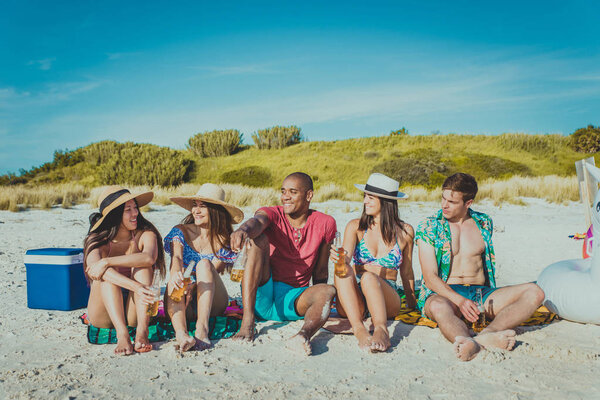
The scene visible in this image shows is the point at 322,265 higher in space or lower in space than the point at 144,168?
lower

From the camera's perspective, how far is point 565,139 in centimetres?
3616

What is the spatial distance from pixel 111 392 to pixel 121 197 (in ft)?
5.39

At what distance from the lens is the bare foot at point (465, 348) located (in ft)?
11.8

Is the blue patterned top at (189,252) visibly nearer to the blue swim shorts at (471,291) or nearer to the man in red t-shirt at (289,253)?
the man in red t-shirt at (289,253)

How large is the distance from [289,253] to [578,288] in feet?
8.13

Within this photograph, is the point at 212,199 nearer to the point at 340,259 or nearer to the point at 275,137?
the point at 340,259

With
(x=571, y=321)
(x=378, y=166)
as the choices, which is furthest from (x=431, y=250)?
(x=378, y=166)

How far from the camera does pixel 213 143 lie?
35562 millimetres

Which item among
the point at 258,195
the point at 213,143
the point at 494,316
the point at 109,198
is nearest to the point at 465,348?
the point at 494,316

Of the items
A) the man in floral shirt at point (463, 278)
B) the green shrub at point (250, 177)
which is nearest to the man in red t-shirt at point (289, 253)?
the man in floral shirt at point (463, 278)

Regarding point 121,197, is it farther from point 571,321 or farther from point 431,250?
point 571,321

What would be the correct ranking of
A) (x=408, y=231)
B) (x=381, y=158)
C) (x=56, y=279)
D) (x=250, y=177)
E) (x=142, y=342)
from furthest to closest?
1. (x=381, y=158)
2. (x=250, y=177)
3. (x=56, y=279)
4. (x=408, y=231)
5. (x=142, y=342)

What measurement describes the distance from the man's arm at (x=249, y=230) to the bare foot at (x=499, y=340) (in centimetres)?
189

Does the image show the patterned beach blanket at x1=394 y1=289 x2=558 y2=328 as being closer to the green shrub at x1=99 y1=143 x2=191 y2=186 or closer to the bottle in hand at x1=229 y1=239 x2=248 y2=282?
the bottle in hand at x1=229 y1=239 x2=248 y2=282
